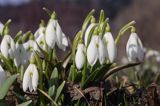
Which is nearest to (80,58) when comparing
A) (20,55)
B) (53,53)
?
(53,53)

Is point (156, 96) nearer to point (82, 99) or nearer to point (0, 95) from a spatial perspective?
point (82, 99)

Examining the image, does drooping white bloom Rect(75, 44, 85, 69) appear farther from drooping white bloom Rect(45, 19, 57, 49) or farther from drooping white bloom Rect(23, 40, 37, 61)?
drooping white bloom Rect(23, 40, 37, 61)

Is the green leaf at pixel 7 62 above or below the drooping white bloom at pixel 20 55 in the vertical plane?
below

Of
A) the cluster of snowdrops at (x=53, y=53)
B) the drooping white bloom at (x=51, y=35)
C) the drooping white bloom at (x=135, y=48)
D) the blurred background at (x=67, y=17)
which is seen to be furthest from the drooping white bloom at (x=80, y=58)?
the blurred background at (x=67, y=17)

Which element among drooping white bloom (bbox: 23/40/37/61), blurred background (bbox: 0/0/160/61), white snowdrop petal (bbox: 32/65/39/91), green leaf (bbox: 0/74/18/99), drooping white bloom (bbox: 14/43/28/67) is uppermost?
blurred background (bbox: 0/0/160/61)

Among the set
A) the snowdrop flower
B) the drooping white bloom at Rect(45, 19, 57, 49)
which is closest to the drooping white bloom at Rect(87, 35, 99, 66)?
the snowdrop flower

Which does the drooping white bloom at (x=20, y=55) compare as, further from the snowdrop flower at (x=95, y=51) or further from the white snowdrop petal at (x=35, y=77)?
the snowdrop flower at (x=95, y=51)

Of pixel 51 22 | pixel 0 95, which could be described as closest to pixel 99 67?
pixel 51 22

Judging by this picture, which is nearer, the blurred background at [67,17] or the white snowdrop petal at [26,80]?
the white snowdrop petal at [26,80]
